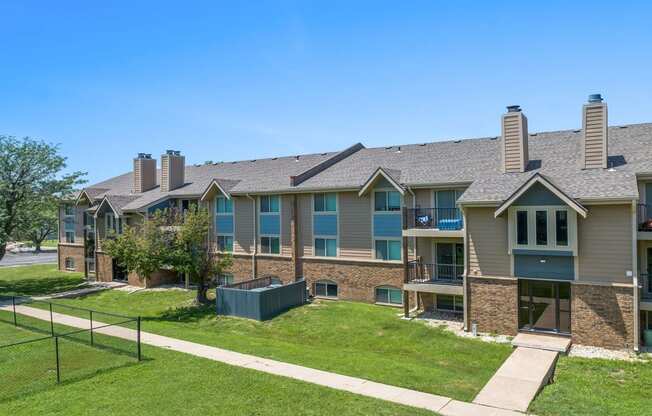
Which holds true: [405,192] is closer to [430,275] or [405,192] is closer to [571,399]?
[430,275]

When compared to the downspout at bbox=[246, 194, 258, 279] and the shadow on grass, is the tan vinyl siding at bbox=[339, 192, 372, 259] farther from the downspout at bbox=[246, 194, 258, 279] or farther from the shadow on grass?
the shadow on grass

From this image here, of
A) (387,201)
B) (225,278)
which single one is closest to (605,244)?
Answer: (387,201)

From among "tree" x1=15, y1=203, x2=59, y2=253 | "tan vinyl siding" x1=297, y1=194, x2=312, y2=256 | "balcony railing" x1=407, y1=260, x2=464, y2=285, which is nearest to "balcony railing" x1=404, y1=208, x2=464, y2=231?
"balcony railing" x1=407, y1=260, x2=464, y2=285

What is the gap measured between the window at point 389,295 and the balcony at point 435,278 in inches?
67.0

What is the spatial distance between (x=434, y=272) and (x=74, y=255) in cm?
3491

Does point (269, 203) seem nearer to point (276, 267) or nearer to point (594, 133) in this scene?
point (276, 267)

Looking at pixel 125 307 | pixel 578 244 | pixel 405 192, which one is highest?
pixel 405 192

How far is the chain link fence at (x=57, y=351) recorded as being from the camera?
14.5 m

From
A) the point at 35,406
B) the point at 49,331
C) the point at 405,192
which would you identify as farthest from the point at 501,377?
the point at 49,331

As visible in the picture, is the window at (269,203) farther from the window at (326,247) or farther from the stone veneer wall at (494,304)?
the stone veneer wall at (494,304)

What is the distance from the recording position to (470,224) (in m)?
21.2

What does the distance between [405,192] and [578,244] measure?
28.2 ft

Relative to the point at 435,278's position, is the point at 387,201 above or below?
above

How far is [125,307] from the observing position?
29.5 metres
